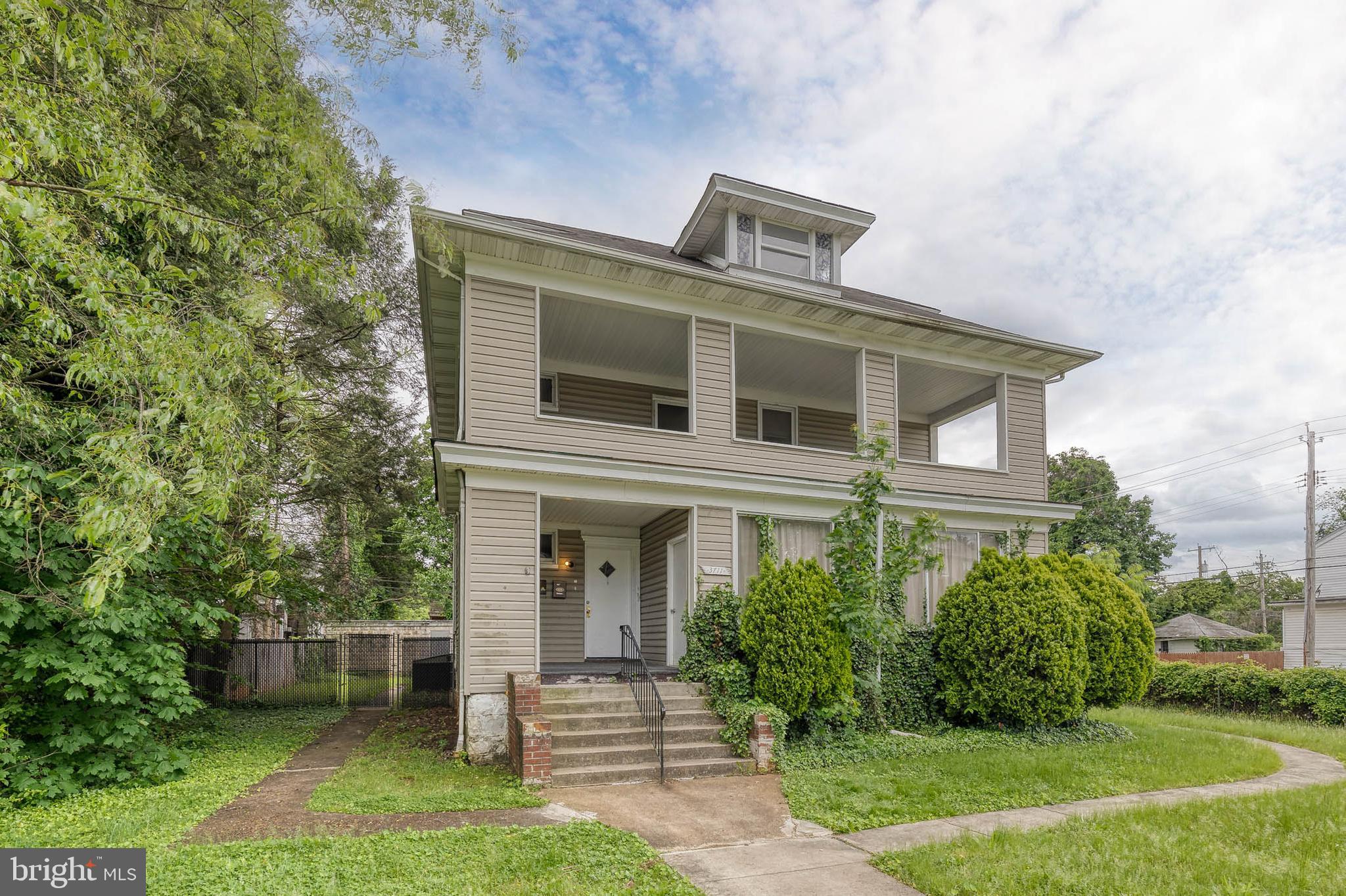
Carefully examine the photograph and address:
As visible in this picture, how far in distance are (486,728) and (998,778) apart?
5.79m

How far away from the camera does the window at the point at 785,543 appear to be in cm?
1090

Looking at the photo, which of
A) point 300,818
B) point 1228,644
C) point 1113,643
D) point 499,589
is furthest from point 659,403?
point 1228,644

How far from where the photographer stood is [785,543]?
1113 cm

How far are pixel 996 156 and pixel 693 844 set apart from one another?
1245 cm

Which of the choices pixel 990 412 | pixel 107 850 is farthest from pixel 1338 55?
pixel 107 850

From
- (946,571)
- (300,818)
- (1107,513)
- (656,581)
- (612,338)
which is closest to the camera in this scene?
(300,818)

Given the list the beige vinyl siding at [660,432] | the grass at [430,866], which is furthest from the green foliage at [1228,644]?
the grass at [430,866]

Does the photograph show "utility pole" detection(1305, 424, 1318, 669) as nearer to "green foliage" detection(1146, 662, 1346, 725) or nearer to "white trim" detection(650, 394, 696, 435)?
"green foliage" detection(1146, 662, 1346, 725)

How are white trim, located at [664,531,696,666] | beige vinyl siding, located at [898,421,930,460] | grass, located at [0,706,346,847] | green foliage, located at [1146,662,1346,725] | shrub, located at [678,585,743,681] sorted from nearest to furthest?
1. grass, located at [0,706,346,847]
2. shrub, located at [678,585,743,681]
3. white trim, located at [664,531,696,666]
4. green foliage, located at [1146,662,1346,725]
5. beige vinyl siding, located at [898,421,930,460]

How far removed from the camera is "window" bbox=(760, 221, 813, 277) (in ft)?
42.7

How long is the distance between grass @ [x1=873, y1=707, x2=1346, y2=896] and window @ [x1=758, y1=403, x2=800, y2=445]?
8.79 meters

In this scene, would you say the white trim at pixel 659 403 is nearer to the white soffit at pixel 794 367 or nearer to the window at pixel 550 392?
the white soffit at pixel 794 367

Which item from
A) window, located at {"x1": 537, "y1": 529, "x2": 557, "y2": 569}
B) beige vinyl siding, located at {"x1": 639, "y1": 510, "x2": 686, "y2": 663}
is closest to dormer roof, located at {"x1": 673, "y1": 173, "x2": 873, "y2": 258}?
beige vinyl siding, located at {"x1": 639, "y1": 510, "x2": 686, "y2": 663}

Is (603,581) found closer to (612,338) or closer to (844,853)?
(612,338)
